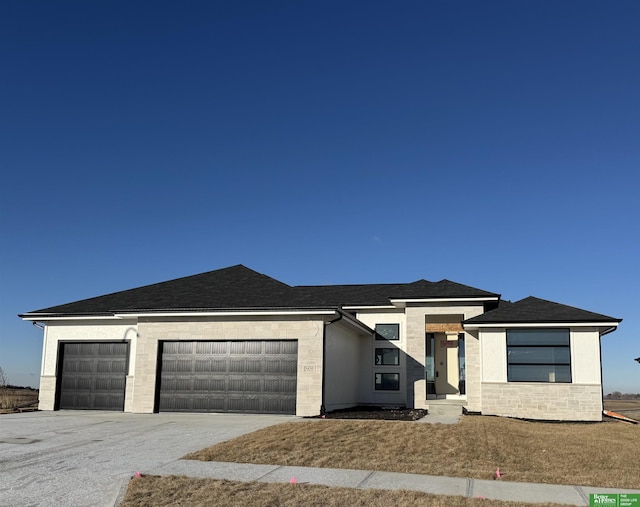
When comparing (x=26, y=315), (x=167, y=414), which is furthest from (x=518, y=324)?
(x=26, y=315)

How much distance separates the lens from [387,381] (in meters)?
25.9

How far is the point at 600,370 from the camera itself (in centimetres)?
2042

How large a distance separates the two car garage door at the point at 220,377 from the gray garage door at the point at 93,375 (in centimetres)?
4

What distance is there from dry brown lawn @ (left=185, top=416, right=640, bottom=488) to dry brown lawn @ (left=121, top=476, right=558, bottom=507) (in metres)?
1.80

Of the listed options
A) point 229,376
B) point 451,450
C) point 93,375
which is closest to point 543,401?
point 451,450

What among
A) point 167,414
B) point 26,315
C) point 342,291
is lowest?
point 167,414

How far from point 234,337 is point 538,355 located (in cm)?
1112

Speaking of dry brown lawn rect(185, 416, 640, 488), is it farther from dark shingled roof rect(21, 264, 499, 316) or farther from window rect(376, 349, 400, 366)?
window rect(376, 349, 400, 366)

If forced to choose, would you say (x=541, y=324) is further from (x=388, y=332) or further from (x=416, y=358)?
(x=388, y=332)

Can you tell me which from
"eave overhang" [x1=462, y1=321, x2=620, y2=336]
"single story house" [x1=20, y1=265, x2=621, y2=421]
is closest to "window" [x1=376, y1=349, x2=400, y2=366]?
"single story house" [x1=20, y1=265, x2=621, y2=421]

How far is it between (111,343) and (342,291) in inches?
459

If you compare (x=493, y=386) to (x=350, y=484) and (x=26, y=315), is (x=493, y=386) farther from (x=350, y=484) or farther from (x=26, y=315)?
(x=26, y=315)

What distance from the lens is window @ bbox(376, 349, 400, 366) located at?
25938 mm

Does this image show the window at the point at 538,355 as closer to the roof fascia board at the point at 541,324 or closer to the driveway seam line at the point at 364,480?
the roof fascia board at the point at 541,324
